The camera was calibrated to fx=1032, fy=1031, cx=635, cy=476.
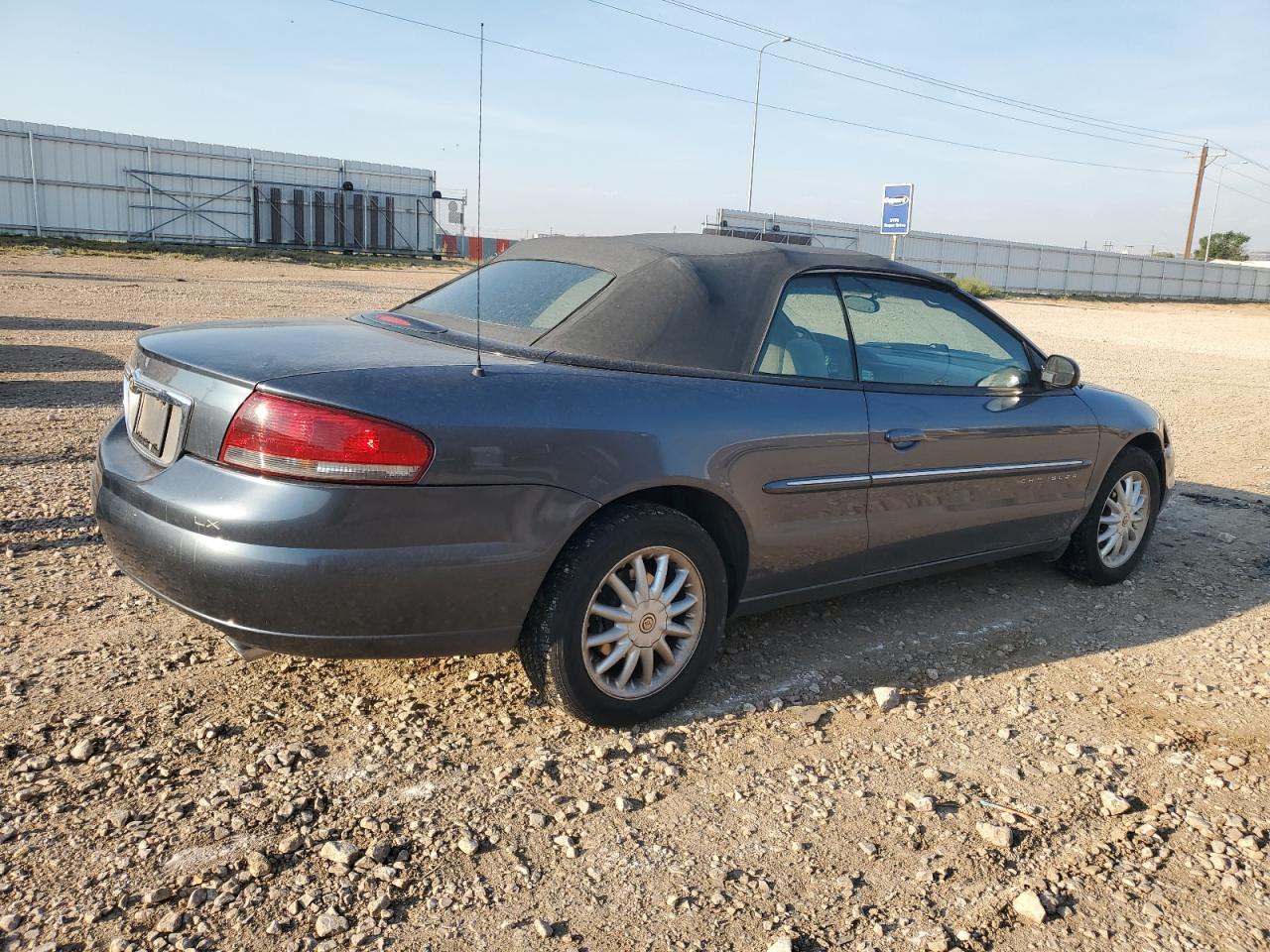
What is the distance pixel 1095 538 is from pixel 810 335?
2108 millimetres

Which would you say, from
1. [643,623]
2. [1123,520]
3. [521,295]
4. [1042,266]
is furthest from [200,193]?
[643,623]

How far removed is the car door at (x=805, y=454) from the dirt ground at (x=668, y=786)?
0.46m

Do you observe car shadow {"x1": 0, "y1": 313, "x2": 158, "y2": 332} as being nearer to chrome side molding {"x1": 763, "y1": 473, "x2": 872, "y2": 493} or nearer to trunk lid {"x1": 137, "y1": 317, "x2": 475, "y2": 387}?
trunk lid {"x1": 137, "y1": 317, "x2": 475, "y2": 387}

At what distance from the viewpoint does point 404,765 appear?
2979 mm

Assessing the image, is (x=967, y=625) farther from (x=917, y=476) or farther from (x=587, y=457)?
(x=587, y=457)

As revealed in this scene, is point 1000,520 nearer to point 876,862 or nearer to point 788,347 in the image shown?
point 788,347

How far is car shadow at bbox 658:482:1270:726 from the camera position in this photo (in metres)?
3.78

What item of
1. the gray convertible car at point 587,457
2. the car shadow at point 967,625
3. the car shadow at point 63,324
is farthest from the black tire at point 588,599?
the car shadow at point 63,324

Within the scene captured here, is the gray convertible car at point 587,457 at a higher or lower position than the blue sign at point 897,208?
lower

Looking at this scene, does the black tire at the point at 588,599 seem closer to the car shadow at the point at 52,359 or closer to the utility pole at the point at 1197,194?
the car shadow at the point at 52,359

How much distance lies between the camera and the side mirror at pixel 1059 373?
455 cm

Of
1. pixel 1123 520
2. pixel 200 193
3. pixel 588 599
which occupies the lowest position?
pixel 1123 520

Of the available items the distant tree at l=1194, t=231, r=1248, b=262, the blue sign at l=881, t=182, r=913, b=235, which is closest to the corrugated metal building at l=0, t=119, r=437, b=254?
the blue sign at l=881, t=182, r=913, b=235

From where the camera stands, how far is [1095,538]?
16.2 ft
